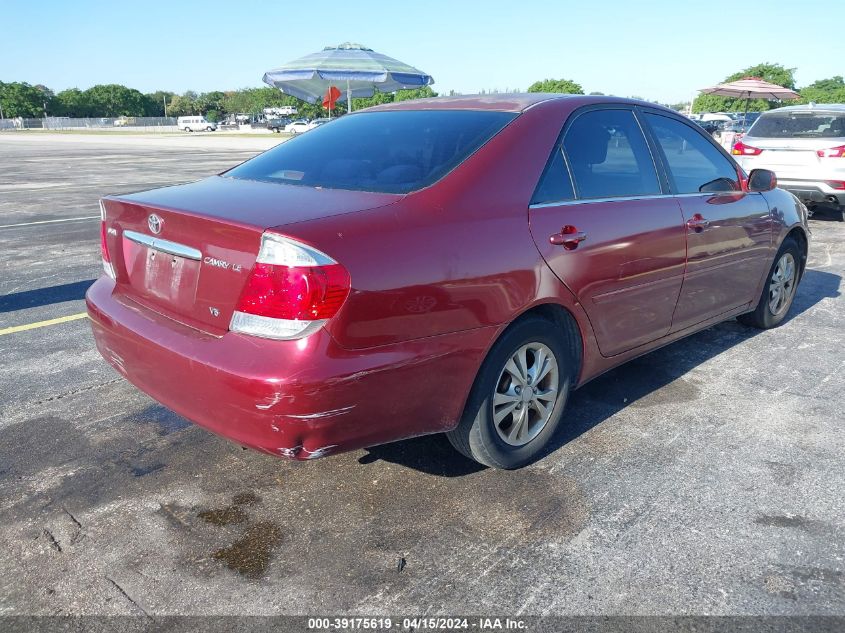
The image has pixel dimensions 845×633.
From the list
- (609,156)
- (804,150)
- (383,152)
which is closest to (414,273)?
(383,152)

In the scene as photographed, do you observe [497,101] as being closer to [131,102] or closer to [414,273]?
[414,273]

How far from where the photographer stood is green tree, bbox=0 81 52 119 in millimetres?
106688

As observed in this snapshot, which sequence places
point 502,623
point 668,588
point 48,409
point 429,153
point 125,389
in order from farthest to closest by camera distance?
point 125,389, point 48,409, point 429,153, point 668,588, point 502,623

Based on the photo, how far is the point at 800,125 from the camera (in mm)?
9992

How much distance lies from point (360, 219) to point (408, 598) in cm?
126

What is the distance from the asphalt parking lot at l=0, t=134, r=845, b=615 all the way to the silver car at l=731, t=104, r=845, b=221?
624cm

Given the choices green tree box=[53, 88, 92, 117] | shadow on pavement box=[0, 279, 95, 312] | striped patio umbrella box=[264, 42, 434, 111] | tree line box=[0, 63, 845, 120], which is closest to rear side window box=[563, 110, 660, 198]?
shadow on pavement box=[0, 279, 95, 312]

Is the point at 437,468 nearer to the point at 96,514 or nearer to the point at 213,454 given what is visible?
the point at 213,454

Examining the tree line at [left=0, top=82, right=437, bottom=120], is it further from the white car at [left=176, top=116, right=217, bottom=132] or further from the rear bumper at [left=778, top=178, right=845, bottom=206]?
the rear bumper at [left=778, top=178, right=845, bottom=206]

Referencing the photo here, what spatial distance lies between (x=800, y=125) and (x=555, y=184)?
28.3 ft

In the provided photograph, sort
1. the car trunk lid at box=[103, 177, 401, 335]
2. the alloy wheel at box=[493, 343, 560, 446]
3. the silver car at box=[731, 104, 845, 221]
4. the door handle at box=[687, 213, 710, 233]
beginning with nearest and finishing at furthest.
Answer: the car trunk lid at box=[103, 177, 401, 335] < the alloy wheel at box=[493, 343, 560, 446] < the door handle at box=[687, 213, 710, 233] < the silver car at box=[731, 104, 845, 221]

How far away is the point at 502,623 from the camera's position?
7.26ft

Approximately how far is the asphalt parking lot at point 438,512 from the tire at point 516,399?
0.13 metres

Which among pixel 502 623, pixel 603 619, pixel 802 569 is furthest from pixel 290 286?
pixel 802 569
